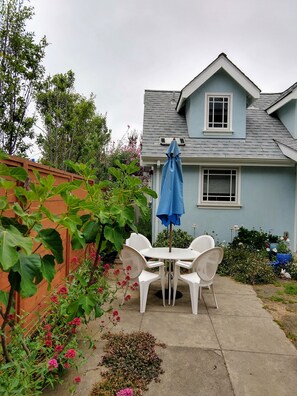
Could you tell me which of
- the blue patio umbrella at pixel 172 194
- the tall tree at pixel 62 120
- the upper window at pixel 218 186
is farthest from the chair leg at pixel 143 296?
the tall tree at pixel 62 120

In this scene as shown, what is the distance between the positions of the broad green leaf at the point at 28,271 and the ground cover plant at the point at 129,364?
5.95 feet

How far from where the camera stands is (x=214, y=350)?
3.42 m

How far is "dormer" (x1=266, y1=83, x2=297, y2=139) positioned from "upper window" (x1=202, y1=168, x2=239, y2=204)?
2993 millimetres

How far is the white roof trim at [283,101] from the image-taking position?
9.27 meters

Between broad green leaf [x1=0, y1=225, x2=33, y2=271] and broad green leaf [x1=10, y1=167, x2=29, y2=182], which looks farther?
broad green leaf [x1=10, y1=167, x2=29, y2=182]

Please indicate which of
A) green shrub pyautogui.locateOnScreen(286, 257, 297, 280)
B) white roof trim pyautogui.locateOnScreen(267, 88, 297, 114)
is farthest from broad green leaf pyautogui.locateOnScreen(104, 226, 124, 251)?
white roof trim pyautogui.locateOnScreen(267, 88, 297, 114)

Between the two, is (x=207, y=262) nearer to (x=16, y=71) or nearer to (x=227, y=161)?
(x=227, y=161)

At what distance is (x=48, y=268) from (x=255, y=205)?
851 cm

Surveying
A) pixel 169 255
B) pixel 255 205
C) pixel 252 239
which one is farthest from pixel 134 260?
pixel 255 205

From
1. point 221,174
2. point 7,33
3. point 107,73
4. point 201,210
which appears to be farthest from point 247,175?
point 107,73

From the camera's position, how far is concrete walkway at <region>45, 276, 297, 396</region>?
274 cm

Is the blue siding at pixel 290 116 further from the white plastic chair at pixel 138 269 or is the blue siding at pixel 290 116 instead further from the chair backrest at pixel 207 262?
the white plastic chair at pixel 138 269

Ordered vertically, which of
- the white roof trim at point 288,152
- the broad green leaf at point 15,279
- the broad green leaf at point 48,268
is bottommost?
the broad green leaf at point 15,279

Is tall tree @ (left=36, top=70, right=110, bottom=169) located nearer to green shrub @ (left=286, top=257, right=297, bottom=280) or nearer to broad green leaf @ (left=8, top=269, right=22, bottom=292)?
green shrub @ (left=286, top=257, right=297, bottom=280)
